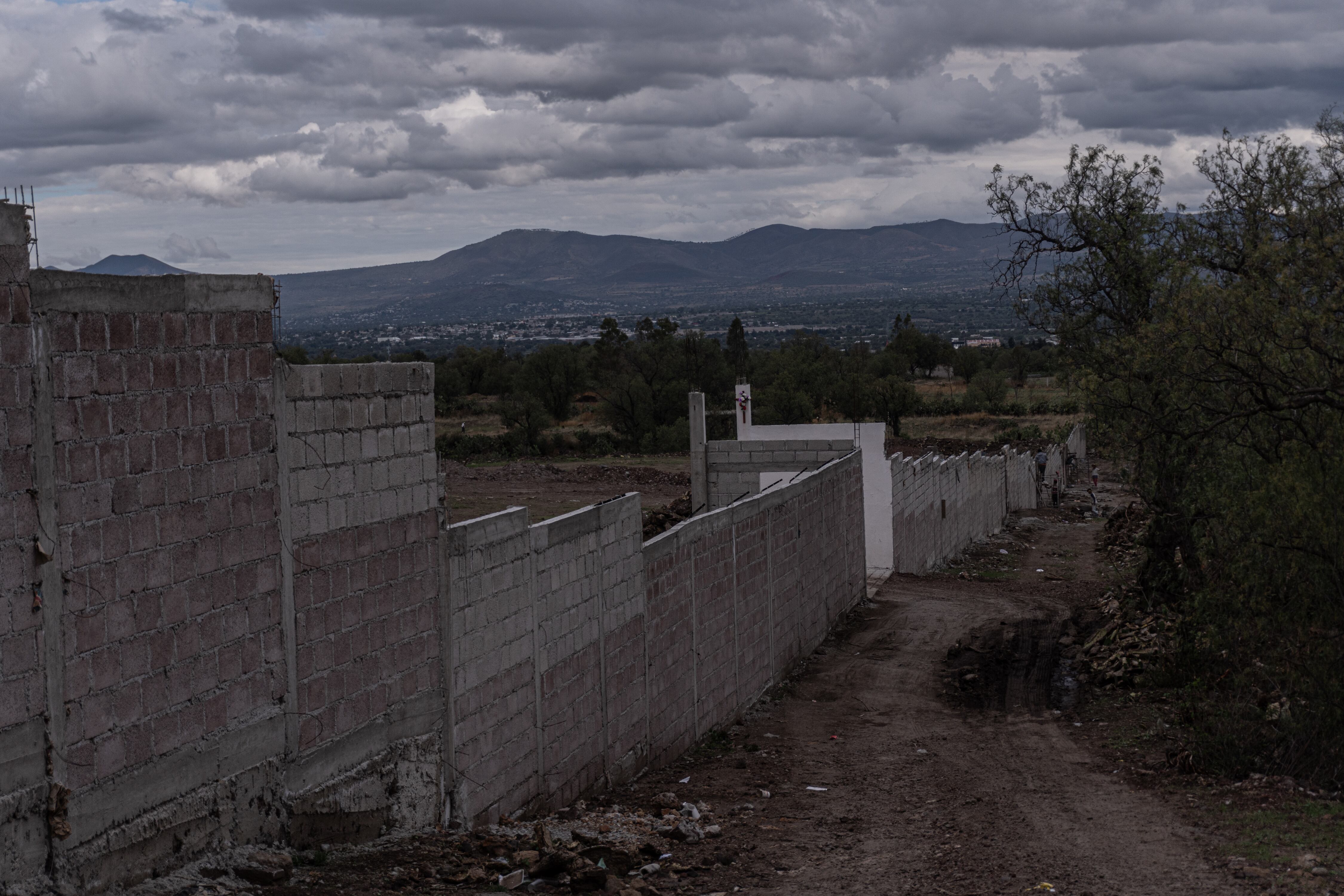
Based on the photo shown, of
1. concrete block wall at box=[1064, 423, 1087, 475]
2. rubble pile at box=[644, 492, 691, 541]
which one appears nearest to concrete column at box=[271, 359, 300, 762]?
rubble pile at box=[644, 492, 691, 541]

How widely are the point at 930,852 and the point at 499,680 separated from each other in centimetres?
345

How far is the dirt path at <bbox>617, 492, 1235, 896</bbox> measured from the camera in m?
8.56

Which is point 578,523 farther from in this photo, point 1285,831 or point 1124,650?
point 1124,650

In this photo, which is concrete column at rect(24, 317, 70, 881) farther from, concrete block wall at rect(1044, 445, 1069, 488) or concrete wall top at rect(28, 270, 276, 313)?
concrete block wall at rect(1044, 445, 1069, 488)

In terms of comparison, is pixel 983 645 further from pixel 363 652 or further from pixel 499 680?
pixel 363 652

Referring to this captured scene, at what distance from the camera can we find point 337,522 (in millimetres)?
7758

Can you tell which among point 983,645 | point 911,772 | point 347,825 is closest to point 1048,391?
point 983,645

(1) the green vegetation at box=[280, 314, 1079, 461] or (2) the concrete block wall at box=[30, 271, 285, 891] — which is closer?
(2) the concrete block wall at box=[30, 271, 285, 891]

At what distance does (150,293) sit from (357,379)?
1853 mm

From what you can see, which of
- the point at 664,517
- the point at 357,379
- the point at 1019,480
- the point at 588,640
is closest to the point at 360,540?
the point at 357,379

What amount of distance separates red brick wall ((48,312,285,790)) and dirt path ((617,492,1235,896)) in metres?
3.59

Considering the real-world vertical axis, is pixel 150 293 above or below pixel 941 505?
above

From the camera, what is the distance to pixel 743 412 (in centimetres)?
2736

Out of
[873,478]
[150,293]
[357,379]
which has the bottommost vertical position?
[873,478]
